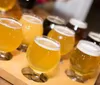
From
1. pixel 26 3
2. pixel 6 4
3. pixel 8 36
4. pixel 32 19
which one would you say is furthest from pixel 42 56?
pixel 26 3

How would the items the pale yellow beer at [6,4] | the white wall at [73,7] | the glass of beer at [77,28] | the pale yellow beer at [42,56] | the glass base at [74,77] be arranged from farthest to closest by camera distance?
A: 1. the white wall at [73,7]
2. the glass of beer at [77,28]
3. the pale yellow beer at [6,4]
4. the glass base at [74,77]
5. the pale yellow beer at [42,56]

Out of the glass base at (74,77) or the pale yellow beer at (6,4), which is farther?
the pale yellow beer at (6,4)

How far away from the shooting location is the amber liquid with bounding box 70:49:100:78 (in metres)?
0.87

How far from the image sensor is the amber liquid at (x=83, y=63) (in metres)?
0.87

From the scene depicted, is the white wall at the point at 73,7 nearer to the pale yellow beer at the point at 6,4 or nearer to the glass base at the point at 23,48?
the pale yellow beer at the point at 6,4

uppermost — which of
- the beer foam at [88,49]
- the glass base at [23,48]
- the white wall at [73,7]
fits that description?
the beer foam at [88,49]

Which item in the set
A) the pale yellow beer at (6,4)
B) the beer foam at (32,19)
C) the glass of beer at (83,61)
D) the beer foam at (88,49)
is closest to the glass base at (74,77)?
the glass of beer at (83,61)

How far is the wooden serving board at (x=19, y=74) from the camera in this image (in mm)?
782

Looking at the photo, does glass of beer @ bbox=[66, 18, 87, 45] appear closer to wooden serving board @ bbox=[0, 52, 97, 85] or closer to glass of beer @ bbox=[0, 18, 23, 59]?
wooden serving board @ bbox=[0, 52, 97, 85]

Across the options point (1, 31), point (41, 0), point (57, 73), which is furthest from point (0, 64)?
point (41, 0)

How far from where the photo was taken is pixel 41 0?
1.90 metres

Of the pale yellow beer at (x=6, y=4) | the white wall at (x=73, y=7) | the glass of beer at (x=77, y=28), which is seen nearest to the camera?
the pale yellow beer at (x=6, y=4)

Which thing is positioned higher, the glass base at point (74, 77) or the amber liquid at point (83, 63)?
the amber liquid at point (83, 63)

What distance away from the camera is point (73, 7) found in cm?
231
